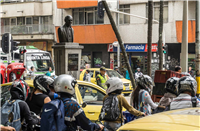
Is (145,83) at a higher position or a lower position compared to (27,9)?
lower

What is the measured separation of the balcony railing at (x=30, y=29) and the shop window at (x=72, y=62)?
2037 centimetres

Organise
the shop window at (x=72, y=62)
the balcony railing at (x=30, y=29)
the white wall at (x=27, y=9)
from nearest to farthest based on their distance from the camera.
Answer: the shop window at (x=72, y=62), the balcony railing at (x=30, y=29), the white wall at (x=27, y=9)

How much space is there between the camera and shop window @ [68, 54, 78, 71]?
1142cm

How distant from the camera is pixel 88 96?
705 centimetres

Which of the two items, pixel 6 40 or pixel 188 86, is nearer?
pixel 188 86

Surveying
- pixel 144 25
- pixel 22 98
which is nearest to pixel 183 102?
pixel 22 98

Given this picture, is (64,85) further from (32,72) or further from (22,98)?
(32,72)

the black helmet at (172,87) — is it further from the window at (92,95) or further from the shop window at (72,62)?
the shop window at (72,62)

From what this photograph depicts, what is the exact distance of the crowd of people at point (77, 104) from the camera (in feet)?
11.1

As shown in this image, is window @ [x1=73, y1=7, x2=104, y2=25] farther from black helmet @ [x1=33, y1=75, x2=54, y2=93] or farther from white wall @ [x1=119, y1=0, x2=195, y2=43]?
black helmet @ [x1=33, y1=75, x2=54, y2=93]

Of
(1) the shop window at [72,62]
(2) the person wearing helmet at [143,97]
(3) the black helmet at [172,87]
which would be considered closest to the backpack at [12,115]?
(2) the person wearing helmet at [143,97]

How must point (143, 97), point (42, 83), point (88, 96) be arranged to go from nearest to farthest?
point (42, 83), point (143, 97), point (88, 96)

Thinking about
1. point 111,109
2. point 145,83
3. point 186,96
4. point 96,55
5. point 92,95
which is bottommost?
point 92,95

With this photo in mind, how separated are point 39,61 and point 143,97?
18.0 metres
